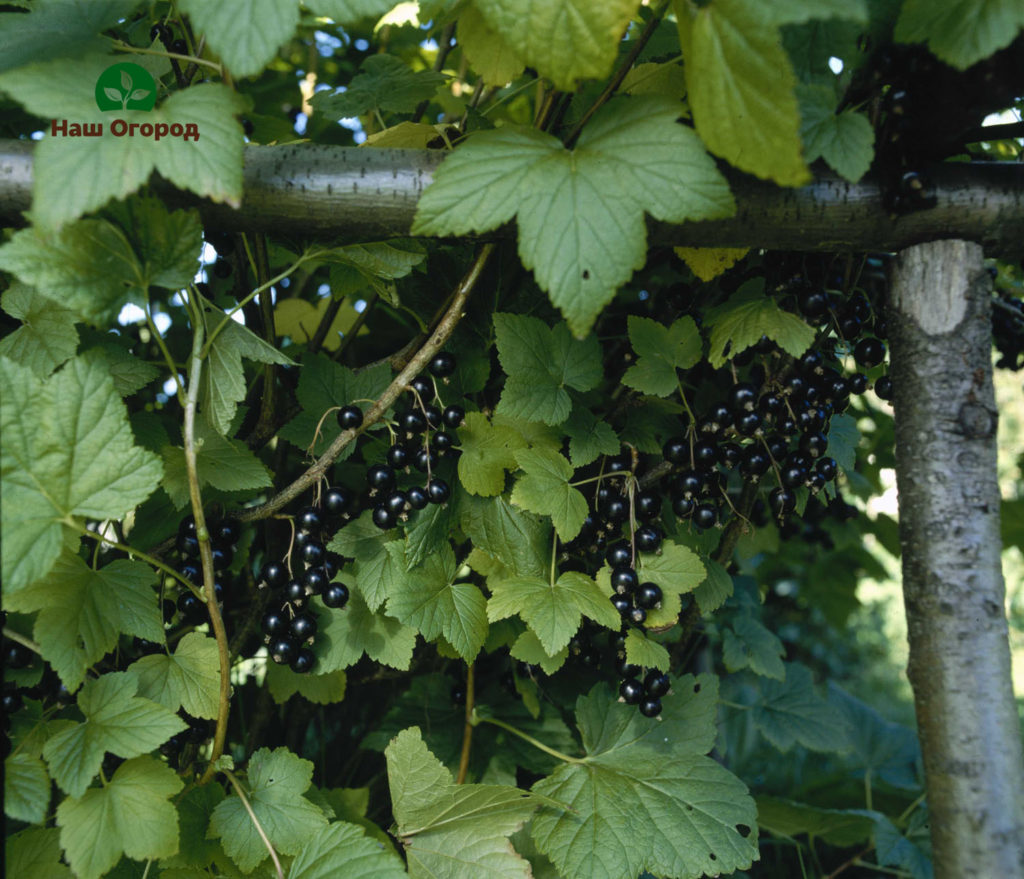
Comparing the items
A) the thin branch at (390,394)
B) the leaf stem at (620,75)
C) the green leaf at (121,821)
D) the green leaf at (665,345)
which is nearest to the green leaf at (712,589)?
the green leaf at (665,345)

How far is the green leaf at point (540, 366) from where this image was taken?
104 cm

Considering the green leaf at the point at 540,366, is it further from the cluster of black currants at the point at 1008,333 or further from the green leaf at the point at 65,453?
the cluster of black currants at the point at 1008,333

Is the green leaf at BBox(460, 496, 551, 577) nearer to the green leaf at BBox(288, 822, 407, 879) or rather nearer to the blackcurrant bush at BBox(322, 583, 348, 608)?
the blackcurrant bush at BBox(322, 583, 348, 608)

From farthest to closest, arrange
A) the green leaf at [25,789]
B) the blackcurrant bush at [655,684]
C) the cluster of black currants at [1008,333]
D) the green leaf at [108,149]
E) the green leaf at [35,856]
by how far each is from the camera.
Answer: the cluster of black currants at [1008,333], the blackcurrant bush at [655,684], the green leaf at [35,856], the green leaf at [25,789], the green leaf at [108,149]

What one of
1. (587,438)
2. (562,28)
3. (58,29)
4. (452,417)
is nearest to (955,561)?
(587,438)

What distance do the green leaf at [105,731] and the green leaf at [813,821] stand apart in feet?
4.51

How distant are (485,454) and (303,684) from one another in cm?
52

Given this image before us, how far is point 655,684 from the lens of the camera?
1.18 m

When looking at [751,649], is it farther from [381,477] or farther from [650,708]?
[381,477]

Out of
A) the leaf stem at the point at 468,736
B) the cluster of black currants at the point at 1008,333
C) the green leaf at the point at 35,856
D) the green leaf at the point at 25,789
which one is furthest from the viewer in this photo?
the cluster of black currants at the point at 1008,333

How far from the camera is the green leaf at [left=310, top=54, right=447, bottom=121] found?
1.23m

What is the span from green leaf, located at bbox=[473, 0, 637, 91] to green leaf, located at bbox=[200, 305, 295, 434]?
48cm

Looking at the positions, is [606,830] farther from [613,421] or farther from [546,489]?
[613,421]

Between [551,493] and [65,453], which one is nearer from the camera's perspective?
[65,453]
